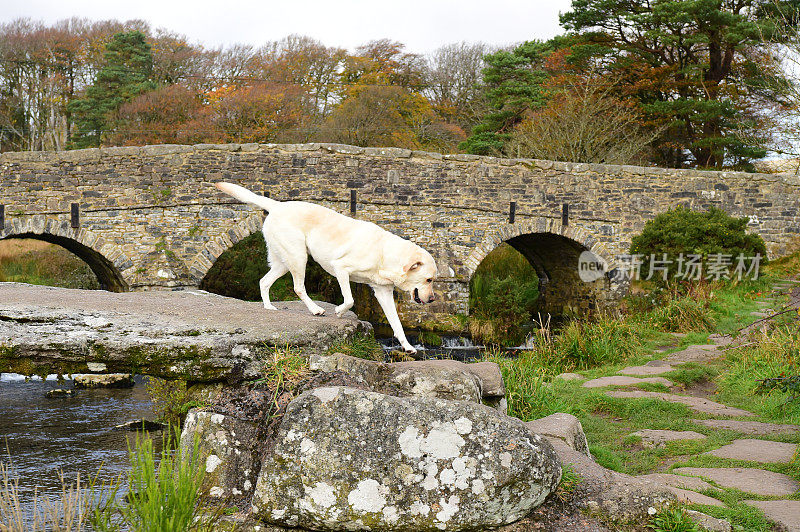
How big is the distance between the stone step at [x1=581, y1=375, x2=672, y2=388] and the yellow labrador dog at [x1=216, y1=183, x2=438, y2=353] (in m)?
3.62

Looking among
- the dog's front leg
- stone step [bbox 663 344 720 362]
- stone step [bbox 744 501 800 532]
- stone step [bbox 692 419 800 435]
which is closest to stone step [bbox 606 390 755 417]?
stone step [bbox 692 419 800 435]

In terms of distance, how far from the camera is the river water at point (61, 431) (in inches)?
273

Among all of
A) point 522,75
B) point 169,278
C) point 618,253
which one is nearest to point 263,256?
point 169,278

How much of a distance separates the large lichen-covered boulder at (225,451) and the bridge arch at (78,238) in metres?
11.2

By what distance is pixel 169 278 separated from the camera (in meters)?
15.1

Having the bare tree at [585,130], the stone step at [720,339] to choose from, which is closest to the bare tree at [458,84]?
the bare tree at [585,130]

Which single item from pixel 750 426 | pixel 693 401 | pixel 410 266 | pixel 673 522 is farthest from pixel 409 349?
pixel 693 401

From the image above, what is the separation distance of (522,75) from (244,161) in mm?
15702

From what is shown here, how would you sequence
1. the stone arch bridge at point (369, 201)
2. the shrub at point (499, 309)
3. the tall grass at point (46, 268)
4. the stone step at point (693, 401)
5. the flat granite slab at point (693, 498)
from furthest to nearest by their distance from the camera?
the tall grass at point (46, 268) → the shrub at point (499, 309) → the stone arch bridge at point (369, 201) → the stone step at point (693, 401) → the flat granite slab at point (693, 498)

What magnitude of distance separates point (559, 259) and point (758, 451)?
14008 millimetres

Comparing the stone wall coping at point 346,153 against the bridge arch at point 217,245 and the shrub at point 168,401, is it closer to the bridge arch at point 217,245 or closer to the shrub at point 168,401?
the bridge arch at point 217,245

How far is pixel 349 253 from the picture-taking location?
237 inches

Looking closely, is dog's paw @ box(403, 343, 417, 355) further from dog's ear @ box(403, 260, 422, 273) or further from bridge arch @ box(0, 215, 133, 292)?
bridge arch @ box(0, 215, 133, 292)

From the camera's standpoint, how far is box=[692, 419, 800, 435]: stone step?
659 centimetres
